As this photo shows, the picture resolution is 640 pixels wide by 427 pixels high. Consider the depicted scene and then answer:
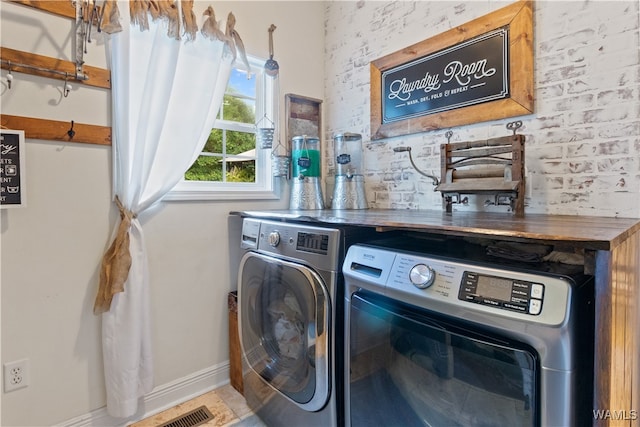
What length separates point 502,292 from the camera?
0.83 meters

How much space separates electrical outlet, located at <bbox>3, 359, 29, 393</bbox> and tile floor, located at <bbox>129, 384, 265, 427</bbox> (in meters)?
0.55

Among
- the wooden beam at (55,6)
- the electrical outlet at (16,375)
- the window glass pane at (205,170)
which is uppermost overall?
the wooden beam at (55,6)

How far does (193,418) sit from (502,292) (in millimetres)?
1704

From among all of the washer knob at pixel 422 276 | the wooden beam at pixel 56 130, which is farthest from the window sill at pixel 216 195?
the washer knob at pixel 422 276

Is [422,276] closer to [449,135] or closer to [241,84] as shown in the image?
[449,135]

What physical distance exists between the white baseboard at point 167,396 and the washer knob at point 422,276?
158 cm

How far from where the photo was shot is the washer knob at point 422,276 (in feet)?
3.15

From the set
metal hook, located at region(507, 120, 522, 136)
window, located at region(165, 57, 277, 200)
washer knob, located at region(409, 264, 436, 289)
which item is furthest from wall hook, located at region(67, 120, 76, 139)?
metal hook, located at region(507, 120, 522, 136)

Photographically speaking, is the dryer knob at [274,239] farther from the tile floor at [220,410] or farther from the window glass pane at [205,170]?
the tile floor at [220,410]

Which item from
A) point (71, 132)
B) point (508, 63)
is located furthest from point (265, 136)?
point (508, 63)

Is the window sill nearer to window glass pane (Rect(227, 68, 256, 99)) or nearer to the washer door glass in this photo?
the washer door glass

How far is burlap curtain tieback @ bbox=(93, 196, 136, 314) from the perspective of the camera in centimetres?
157

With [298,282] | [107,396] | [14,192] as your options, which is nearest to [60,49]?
[14,192]

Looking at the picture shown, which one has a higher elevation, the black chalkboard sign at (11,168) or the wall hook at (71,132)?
the wall hook at (71,132)
